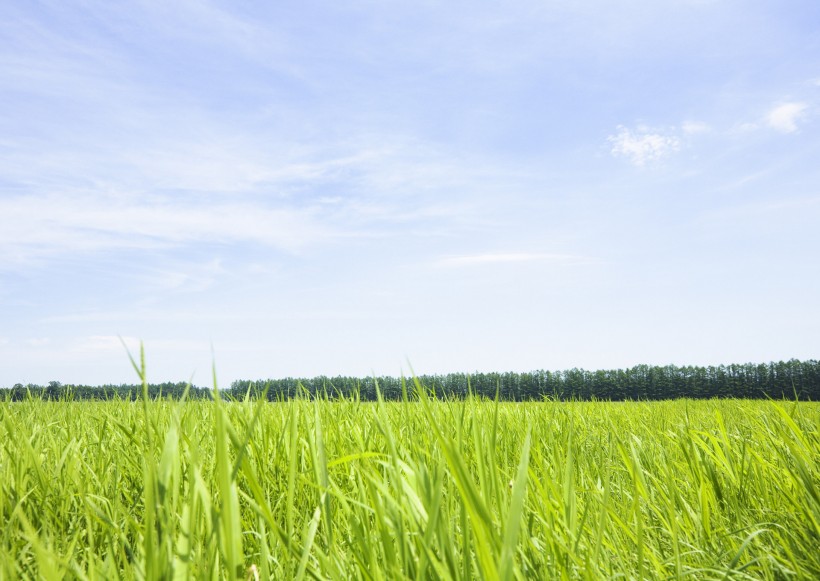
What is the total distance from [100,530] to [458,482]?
4.86 ft

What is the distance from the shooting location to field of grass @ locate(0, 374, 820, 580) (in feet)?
2.79

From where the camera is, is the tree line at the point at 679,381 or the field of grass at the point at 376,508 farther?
the tree line at the point at 679,381

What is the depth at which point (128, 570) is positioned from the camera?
1.21 m

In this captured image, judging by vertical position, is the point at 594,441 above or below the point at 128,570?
below

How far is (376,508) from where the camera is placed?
3.63 ft

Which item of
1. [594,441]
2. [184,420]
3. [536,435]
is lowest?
[594,441]

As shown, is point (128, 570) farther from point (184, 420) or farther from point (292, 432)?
point (184, 420)

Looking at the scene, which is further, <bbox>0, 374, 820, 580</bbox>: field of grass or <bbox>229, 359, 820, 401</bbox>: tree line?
<bbox>229, 359, 820, 401</bbox>: tree line

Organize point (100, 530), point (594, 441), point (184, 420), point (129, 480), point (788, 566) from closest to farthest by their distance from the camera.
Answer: point (788, 566)
point (100, 530)
point (129, 480)
point (184, 420)
point (594, 441)

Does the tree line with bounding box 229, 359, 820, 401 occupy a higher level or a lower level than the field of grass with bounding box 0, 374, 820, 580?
lower

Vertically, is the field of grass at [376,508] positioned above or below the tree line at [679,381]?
above

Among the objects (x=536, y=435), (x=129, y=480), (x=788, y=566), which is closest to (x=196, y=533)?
(x=129, y=480)

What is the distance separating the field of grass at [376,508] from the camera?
2.79 feet

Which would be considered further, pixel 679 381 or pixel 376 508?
pixel 679 381
